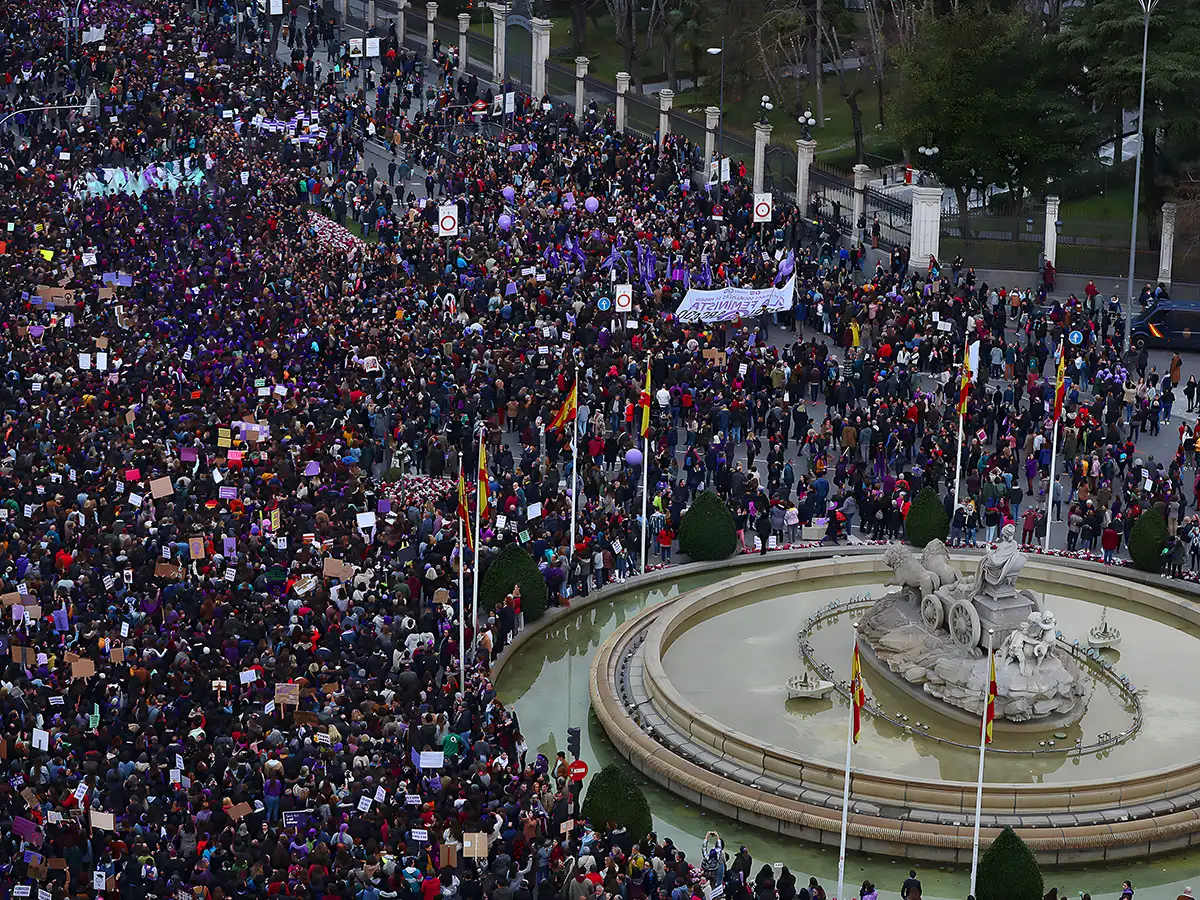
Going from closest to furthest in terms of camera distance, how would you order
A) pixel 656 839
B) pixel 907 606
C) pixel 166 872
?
pixel 166 872 → pixel 656 839 → pixel 907 606

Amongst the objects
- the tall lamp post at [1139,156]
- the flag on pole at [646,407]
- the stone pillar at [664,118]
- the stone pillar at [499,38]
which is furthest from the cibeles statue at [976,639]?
the stone pillar at [499,38]

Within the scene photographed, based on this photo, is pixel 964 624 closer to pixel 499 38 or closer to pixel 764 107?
pixel 764 107

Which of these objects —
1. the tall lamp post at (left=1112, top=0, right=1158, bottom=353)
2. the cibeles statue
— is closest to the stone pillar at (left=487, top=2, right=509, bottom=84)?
the tall lamp post at (left=1112, top=0, right=1158, bottom=353)

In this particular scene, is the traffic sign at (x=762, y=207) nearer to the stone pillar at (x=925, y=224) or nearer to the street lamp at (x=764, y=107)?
the stone pillar at (x=925, y=224)

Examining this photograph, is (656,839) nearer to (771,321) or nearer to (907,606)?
(907,606)

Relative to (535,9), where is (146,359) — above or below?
below

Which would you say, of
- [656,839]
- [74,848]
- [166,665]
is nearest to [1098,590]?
[656,839]
